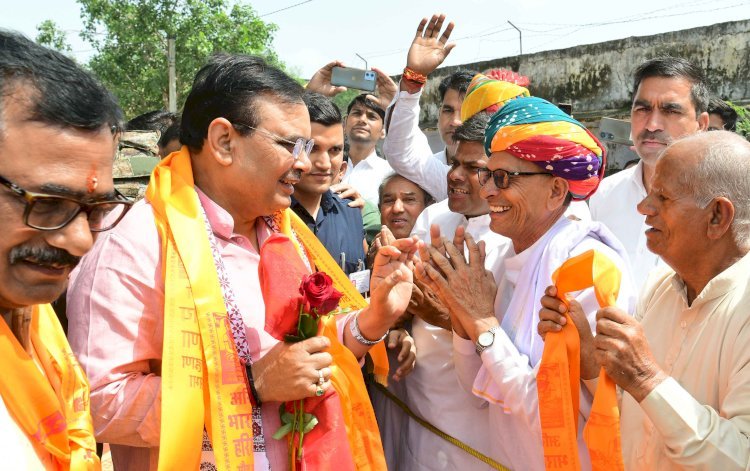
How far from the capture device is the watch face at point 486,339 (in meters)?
2.67

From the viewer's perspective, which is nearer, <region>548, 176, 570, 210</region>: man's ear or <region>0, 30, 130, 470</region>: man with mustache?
<region>0, 30, 130, 470</region>: man with mustache

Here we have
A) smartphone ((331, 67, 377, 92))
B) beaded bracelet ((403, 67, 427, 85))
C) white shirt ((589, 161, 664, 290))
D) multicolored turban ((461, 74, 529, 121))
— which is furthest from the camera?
smartphone ((331, 67, 377, 92))

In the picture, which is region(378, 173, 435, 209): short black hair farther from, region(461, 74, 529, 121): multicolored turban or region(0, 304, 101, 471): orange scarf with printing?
region(0, 304, 101, 471): orange scarf with printing

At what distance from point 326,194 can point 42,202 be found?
7.46 feet

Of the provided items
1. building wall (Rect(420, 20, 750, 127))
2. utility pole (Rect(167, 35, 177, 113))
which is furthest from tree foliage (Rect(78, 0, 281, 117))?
building wall (Rect(420, 20, 750, 127))

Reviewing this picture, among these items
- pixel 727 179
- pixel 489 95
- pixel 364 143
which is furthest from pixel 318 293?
pixel 364 143

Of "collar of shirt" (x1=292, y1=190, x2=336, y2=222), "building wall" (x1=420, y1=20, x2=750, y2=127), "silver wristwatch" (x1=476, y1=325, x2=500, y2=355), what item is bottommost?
"silver wristwatch" (x1=476, y1=325, x2=500, y2=355)

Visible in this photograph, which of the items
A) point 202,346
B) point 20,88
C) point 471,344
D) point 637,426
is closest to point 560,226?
point 471,344

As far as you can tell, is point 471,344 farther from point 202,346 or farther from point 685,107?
point 685,107

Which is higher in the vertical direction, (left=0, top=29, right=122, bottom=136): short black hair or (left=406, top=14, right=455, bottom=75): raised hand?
(left=406, top=14, right=455, bottom=75): raised hand

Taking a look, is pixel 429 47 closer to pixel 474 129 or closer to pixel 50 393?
pixel 474 129

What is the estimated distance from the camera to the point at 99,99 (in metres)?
1.70

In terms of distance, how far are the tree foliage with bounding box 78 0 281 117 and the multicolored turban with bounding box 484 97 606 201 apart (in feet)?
72.3

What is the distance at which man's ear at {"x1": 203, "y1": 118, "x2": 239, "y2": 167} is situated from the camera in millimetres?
2385
